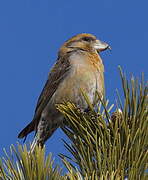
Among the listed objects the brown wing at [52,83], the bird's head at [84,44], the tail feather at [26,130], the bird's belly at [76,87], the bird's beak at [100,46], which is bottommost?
the tail feather at [26,130]

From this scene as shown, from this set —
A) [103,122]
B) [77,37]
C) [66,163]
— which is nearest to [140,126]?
[103,122]

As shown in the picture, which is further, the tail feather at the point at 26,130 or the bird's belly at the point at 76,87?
the bird's belly at the point at 76,87

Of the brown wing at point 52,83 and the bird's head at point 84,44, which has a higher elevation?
the bird's head at point 84,44

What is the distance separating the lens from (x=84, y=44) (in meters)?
5.27

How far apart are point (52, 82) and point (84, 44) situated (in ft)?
2.23

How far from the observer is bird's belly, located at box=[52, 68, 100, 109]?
445 cm

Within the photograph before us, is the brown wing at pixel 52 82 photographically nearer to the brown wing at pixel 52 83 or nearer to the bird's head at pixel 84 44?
the brown wing at pixel 52 83

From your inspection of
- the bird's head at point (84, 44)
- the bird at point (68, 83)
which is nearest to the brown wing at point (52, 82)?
the bird at point (68, 83)

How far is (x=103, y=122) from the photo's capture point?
2.29 meters

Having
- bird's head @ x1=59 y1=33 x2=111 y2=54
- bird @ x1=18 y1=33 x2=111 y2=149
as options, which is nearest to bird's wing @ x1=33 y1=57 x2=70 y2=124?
bird @ x1=18 y1=33 x2=111 y2=149

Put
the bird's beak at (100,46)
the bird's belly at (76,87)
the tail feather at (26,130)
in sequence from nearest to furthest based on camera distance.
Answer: the tail feather at (26,130) < the bird's belly at (76,87) < the bird's beak at (100,46)

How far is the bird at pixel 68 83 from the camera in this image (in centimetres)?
446

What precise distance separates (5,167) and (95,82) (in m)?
2.59

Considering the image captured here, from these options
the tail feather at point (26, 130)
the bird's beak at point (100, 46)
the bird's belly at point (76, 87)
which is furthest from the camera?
the bird's beak at point (100, 46)
